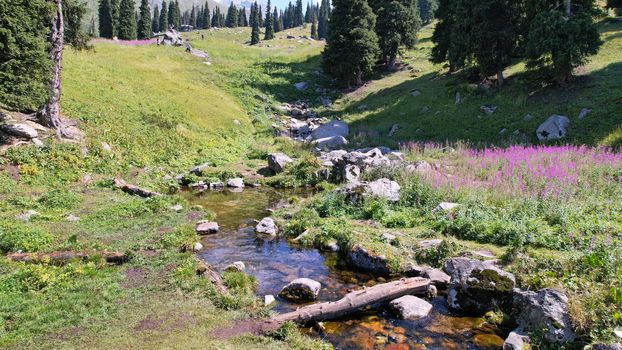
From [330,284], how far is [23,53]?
1886 centimetres

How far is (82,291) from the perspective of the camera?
34.6 ft

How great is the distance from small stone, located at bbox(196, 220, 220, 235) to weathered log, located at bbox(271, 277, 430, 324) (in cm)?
754

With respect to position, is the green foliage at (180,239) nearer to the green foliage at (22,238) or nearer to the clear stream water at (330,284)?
the clear stream water at (330,284)

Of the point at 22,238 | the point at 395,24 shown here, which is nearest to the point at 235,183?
the point at 22,238

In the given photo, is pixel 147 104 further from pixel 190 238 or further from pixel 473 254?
pixel 473 254

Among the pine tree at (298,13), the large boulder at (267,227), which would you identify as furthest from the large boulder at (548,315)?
the pine tree at (298,13)

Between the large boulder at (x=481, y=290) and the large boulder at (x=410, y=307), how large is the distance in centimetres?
76

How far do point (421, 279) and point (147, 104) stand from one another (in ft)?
99.1

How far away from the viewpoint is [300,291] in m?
11.4

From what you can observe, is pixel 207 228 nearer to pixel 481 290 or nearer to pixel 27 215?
pixel 27 215

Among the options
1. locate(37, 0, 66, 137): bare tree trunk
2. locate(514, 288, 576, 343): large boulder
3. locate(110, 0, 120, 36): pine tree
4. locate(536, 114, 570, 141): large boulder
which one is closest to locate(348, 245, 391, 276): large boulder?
locate(514, 288, 576, 343): large boulder

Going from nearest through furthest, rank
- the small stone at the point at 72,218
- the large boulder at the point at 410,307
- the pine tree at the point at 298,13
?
1. the large boulder at the point at 410,307
2. the small stone at the point at 72,218
3. the pine tree at the point at 298,13

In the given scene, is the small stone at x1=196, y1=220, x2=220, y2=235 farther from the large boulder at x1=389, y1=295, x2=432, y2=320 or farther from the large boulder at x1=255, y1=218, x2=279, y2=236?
the large boulder at x1=389, y1=295, x2=432, y2=320

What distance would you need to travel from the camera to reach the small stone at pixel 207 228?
16469 mm
